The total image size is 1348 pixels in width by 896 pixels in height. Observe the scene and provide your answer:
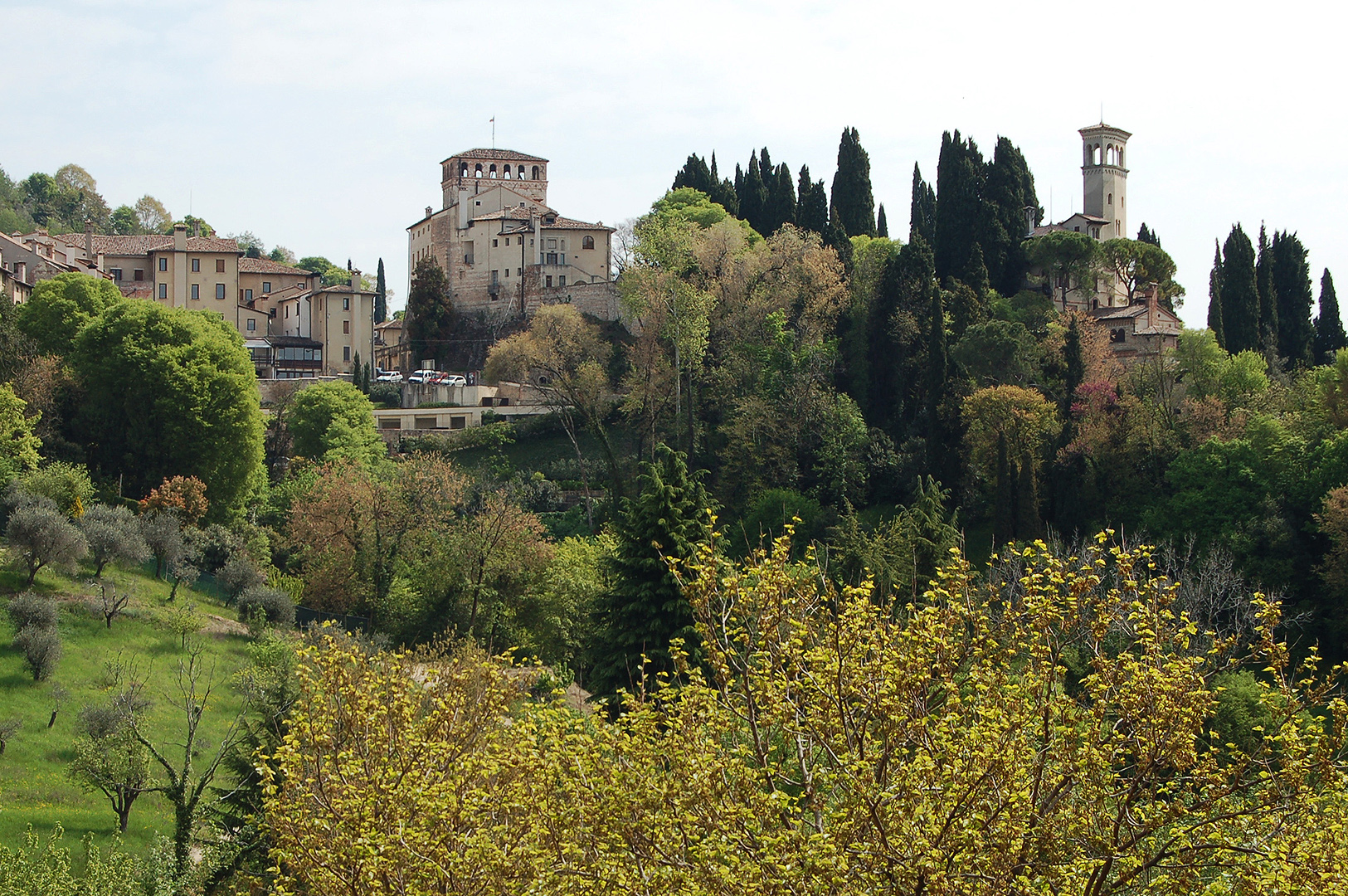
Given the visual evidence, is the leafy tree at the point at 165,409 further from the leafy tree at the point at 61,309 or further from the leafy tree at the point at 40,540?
the leafy tree at the point at 40,540

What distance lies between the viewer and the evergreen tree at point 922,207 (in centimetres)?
6935

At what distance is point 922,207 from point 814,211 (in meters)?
11.1

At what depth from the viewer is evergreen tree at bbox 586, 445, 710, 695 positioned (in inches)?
1175

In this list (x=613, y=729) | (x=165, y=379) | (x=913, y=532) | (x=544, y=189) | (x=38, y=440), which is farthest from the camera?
(x=544, y=189)

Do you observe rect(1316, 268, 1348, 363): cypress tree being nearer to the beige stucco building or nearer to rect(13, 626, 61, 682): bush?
the beige stucco building

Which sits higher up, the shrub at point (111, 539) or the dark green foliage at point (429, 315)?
the dark green foliage at point (429, 315)

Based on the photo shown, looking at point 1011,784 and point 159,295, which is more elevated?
point 159,295

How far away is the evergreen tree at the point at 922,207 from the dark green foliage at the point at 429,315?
25.8 meters

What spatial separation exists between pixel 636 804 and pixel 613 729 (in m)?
1.40

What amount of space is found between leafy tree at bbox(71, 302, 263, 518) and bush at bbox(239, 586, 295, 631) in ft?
34.5

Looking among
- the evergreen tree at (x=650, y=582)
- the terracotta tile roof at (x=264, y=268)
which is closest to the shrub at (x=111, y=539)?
the evergreen tree at (x=650, y=582)

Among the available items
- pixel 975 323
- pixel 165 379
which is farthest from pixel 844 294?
pixel 165 379

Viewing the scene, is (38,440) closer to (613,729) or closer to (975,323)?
(975,323)

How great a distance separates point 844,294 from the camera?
2245 inches
